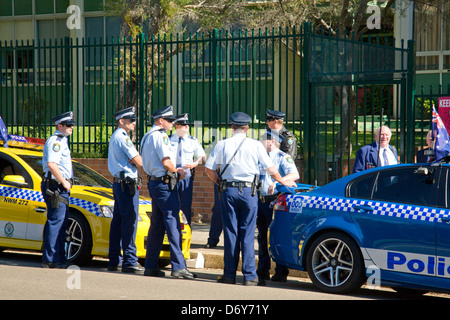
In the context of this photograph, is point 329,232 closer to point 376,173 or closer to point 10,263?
point 376,173

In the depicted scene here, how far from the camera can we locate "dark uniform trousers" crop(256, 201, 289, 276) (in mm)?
8570

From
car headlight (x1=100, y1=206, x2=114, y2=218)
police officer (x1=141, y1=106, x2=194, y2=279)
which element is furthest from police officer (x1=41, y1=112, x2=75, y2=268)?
police officer (x1=141, y1=106, x2=194, y2=279)

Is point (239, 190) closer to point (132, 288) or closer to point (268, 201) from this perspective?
point (268, 201)

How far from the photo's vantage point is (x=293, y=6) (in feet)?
54.4

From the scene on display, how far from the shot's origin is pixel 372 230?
7.35 metres

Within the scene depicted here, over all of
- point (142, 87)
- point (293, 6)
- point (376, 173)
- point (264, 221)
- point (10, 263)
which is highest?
point (293, 6)

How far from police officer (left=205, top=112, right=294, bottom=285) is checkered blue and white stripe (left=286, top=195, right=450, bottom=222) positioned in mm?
433

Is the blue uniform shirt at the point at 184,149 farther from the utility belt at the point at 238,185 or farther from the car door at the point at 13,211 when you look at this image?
the utility belt at the point at 238,185

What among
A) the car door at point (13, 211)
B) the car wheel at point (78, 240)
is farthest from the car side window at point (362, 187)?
the car door at point (13, 211)

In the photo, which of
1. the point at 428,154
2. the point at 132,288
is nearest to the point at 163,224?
the point at 132,288

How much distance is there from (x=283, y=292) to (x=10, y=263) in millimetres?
3788

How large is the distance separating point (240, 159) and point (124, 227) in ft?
5.61
